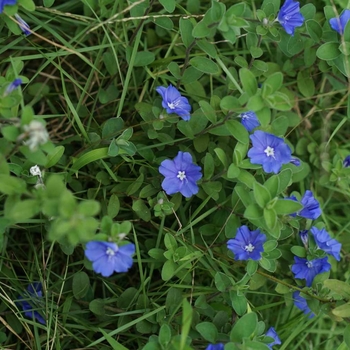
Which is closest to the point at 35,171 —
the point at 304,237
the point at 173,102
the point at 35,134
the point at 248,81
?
the point at 35,134

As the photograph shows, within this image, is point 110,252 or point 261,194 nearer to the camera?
point 110,252

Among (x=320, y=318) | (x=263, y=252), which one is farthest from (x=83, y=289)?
(x=320, y=318)

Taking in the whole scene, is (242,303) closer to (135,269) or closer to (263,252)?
(263,252)

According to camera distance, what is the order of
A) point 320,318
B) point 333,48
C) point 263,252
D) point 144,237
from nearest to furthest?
point 263,252 < point 333,48 < point 144,237 < point 320,318

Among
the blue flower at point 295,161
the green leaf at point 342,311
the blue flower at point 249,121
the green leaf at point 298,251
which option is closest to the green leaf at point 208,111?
the blue flower at point 249,121

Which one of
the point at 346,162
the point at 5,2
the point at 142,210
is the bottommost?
the point at 346,162

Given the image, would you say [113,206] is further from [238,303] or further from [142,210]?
[238,303]
